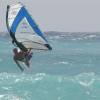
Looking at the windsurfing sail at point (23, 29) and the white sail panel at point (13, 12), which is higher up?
the white sail panel at point (13, 12)

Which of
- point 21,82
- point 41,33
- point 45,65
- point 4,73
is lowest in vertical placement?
point 45,65

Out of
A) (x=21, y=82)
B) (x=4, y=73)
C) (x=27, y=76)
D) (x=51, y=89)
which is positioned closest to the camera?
(x=51, y=89)

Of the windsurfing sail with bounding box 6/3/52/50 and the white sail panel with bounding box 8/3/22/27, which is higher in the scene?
the white sail panel with bounding box 8/3/22/27

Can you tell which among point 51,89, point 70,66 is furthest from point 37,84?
point 70,66

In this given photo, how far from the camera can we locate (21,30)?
660 inches

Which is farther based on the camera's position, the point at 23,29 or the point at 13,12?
the point at 23,29

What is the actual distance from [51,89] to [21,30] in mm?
39120

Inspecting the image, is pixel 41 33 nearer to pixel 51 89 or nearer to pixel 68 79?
pixel 51 89

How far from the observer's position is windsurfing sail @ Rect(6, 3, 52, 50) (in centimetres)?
1609

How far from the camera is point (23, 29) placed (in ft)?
55.3

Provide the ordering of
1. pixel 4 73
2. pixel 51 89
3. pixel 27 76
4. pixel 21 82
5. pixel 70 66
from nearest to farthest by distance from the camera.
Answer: pixel 51 89 < pixel 21 82 < pixel 27 76 < pixel 4 73 < pixel 70 66

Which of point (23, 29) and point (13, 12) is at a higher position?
point (13, 12)

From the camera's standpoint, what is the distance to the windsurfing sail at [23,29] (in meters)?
16.1

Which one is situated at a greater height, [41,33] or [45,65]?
[41,33]
